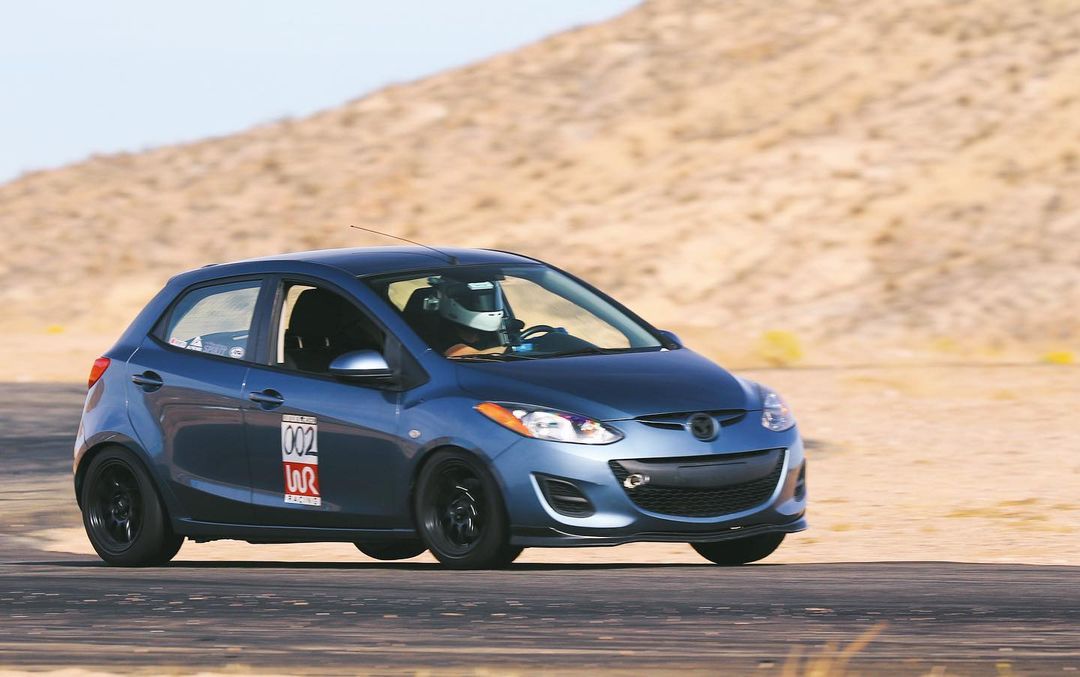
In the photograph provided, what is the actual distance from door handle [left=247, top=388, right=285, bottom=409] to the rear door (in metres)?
0.11

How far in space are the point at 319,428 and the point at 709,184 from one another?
36400 millimetres

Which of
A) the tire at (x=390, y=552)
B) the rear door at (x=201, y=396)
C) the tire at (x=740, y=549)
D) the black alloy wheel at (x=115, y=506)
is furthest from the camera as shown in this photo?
the tire at (x=390, y=552)

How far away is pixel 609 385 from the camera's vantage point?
9.54m

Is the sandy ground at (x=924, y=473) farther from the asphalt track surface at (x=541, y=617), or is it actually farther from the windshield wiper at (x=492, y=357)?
the windshield wiper at (x=492, y=357)

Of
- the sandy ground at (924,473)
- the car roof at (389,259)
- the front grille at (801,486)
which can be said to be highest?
the car roof at (389,259)

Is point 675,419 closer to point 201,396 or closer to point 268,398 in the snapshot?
point 268,398

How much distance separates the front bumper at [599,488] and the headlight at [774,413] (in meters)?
0.31

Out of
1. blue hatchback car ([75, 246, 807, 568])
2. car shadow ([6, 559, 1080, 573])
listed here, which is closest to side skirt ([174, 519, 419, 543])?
blue hatchback car ([75, 246, 807, 568])

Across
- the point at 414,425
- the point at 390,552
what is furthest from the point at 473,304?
the point at 390,552

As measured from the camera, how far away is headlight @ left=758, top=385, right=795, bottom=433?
32.2 feet

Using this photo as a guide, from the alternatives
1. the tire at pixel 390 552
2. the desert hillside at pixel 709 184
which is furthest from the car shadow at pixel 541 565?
the desert hillside at pixel 709 184

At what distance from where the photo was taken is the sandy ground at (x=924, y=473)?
12.3 meters

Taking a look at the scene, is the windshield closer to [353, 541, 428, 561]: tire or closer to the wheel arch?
the wheel arch

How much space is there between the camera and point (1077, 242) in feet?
125
